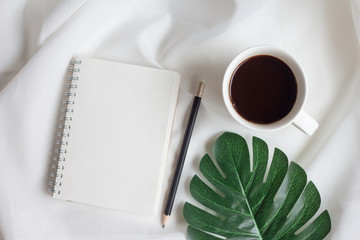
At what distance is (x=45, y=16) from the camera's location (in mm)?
765

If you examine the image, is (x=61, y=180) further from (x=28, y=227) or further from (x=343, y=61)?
(x=343, y=61)

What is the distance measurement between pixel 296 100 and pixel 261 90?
7 centimetres

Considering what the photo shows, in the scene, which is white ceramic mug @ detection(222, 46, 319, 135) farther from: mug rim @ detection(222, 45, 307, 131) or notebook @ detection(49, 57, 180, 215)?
notebook @ detection(49, 57, 180, 215)

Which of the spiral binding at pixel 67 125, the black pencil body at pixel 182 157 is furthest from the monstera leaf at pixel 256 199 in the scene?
the spiral binding at pixel 67 125

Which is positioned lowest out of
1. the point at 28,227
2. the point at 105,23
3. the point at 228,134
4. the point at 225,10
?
the point at 28,227

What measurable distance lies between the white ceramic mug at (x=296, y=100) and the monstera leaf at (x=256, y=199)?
85 millimetres

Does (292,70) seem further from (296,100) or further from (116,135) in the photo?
(116,135)

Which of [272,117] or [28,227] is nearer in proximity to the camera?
[272,117]

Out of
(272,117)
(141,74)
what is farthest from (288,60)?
(141,74)

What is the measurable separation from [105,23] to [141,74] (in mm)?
142

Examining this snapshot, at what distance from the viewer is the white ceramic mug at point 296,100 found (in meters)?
0.63

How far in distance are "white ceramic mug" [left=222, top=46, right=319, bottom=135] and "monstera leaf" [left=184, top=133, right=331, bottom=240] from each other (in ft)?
0.28

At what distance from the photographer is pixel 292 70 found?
2.13ft

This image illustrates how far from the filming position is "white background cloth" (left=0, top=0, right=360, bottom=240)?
2.45 feet
